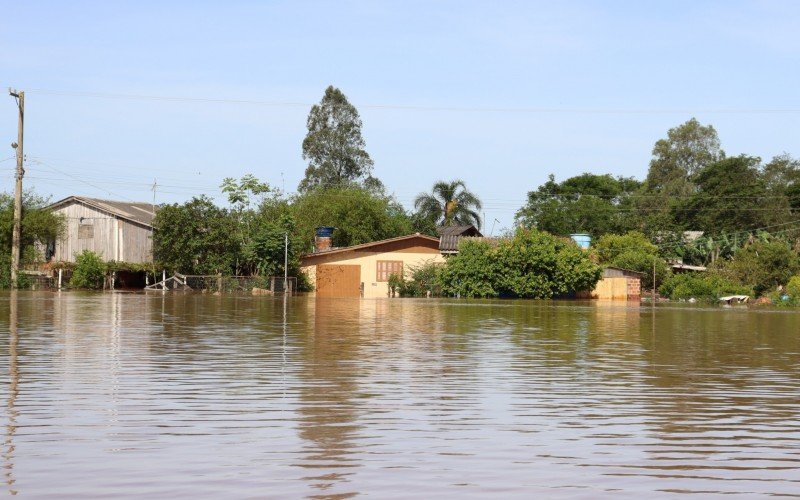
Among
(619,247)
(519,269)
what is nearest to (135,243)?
(519,269)

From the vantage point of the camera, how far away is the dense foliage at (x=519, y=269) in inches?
2130

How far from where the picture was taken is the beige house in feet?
192

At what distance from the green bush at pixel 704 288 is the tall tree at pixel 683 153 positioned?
35029mm

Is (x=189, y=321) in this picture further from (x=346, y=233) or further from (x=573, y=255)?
(x=346, y=233)

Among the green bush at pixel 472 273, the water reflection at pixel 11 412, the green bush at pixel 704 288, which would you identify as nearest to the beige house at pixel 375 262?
the green bush at pixel 472 273

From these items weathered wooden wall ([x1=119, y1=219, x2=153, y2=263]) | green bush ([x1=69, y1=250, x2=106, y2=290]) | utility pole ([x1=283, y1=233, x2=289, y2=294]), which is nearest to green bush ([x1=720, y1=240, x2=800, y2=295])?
utility pole ([x1=283, y1=233, x2=289, y2=294])

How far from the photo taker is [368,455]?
7.87m

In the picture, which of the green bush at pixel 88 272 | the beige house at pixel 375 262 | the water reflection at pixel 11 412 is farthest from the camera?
the green bush at pixel 88 272

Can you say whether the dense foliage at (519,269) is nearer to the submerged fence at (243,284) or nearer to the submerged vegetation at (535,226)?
the submerged vegetation at (535,226)

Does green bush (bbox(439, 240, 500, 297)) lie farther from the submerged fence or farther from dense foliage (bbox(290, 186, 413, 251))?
dense foliage (bbox(290, 186, 413, 251))

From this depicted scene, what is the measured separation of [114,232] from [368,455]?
58264 mm

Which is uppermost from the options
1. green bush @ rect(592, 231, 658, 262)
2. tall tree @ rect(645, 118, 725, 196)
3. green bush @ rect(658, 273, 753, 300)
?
tall tree @ rect(645, 118, 725, 196)

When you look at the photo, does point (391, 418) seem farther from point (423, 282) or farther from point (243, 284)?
point (243, 284)

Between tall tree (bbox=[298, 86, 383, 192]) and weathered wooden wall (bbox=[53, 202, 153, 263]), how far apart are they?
74.0ft
